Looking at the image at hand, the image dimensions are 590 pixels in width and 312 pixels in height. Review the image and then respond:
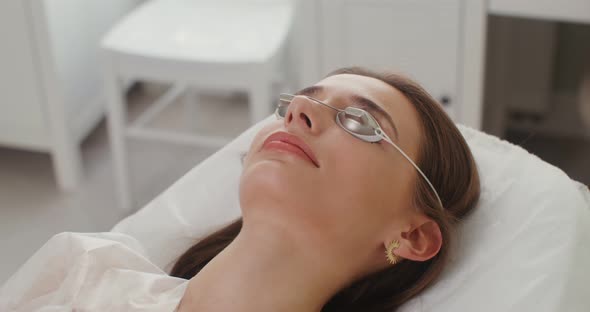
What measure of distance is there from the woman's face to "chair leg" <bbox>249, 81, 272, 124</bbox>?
41.8 inches

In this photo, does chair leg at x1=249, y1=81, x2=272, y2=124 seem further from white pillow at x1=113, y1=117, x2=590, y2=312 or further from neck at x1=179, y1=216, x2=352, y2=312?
neck at x1=179, y1=216, x2=352, y2=312

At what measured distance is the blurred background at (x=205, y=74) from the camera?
2436 millimetres

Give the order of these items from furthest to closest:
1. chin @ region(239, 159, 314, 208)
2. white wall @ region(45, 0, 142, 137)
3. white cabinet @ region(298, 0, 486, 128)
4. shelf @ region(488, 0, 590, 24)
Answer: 1. white wall @ region(45, 0, 142, 137)
2. white cabinet @ region(298, 0, 486, 128)
3. shelf @ region(488, 0, 590, 24)
4. chin @ region(239, 159, 314, 208)

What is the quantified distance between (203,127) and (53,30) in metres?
0.70

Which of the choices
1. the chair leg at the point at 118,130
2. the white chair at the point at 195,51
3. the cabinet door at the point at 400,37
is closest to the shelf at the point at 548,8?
the cabinet door at the point at 400,37

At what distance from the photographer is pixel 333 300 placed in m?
1.46

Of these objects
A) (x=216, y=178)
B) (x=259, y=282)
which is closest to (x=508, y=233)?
(x=259, y=282)

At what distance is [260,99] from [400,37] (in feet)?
1.35

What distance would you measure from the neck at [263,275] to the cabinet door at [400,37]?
1.13 meters

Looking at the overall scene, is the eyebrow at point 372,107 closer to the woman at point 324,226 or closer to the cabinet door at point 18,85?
the woman at point 324,226

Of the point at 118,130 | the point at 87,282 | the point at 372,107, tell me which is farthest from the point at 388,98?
the point at 118,130

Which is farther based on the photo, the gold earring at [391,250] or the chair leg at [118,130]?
the chair leg at [118,130]

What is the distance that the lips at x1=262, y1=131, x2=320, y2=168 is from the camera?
1328 millimetres

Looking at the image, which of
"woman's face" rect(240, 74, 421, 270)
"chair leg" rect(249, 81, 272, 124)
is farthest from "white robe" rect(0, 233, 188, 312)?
"chair leg" rect(249, 81, 272, 124)
